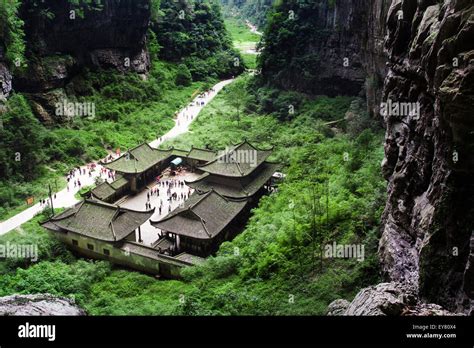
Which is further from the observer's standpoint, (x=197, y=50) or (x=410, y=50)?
(x=197, y=50)

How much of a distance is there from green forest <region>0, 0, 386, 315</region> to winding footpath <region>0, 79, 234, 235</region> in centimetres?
96

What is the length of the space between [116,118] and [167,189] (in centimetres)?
1726

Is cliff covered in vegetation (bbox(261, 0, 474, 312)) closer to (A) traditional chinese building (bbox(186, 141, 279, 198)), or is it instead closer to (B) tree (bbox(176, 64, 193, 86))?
(A) traditional chinese building (bbox(186, 141, 279, 198))

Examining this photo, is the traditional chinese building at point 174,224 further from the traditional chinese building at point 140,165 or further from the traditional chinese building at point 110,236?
the traditional chinese building at point 140,165

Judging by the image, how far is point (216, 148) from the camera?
46281 millimetres

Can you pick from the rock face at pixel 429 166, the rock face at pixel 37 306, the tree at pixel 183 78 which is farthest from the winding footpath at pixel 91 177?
the rock face at pixel 429 166

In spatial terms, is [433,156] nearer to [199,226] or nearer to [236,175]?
[199,226]

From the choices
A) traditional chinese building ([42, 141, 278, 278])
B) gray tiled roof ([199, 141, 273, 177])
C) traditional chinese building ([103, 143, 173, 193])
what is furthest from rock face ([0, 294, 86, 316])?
traditional chinese building ([103, 143, 173, 193])

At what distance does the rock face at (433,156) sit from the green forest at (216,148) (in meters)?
3.78

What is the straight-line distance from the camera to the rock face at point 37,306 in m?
12.1

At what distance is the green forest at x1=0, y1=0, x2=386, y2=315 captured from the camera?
A: 22.2 meters

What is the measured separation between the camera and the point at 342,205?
2600 centimetres
